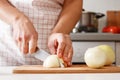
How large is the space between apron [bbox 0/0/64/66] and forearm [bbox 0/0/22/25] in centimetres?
8

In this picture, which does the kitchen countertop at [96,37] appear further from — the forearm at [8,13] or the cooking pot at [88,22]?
the forearm at [8,13]

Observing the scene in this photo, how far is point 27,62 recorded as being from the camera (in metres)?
1.02

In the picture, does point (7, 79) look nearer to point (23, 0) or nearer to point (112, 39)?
point (23, 0)

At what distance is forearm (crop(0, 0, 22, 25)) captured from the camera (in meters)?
0.90

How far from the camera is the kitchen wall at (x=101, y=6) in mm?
2277

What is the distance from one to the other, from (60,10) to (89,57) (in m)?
0.31

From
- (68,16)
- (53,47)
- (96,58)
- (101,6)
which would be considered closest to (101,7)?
(101,6)

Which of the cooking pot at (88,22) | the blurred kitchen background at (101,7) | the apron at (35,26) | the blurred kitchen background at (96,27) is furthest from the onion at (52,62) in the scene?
the blurred kitchen background at (101,7)

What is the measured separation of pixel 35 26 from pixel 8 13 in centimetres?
16

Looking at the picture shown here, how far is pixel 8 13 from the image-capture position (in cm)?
93

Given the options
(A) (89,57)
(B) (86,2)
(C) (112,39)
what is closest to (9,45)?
(A) (89,57)

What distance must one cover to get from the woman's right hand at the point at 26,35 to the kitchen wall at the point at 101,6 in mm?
1464

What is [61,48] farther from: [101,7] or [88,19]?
[101,7]

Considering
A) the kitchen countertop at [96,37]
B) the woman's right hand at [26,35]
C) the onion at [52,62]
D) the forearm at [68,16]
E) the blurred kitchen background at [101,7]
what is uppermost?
the blurred kitchen background at [101,7]
